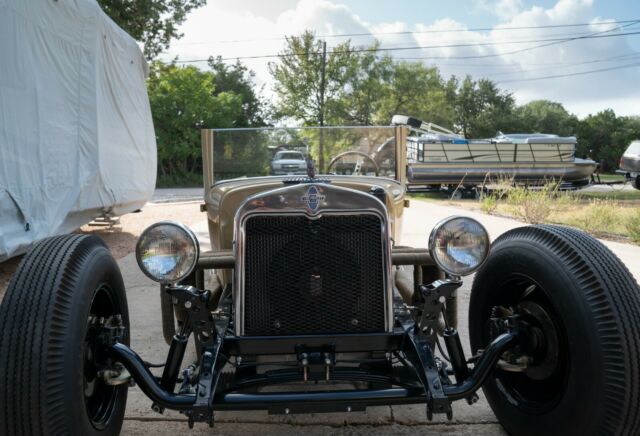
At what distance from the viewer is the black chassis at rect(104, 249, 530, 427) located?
6.70 feet

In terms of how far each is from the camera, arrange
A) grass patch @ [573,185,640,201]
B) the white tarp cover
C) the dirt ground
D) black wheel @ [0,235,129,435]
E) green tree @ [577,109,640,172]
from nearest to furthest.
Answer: black wheel @ [0,235,129,435]
the white tarp cover
the dirt ground
grass patch @ [573,185,640,201]
green tree @ [577,109,640,172]

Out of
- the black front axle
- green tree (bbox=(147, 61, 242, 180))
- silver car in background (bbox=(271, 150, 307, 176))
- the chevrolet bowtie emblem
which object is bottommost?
the black front axle

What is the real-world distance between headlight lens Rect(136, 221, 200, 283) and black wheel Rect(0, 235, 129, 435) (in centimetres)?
21

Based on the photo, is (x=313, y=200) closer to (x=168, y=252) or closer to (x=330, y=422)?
(x=168, y=252)

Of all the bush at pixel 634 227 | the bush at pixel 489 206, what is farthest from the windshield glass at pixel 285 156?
the bush at pixel 489 206

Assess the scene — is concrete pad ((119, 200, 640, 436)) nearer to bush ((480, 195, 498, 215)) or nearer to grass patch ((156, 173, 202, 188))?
bush ((480, 195, 498, 215))

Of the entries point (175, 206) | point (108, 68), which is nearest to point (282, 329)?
point (108, 68)

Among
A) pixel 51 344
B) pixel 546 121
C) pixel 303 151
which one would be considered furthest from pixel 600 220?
pixel 546 121

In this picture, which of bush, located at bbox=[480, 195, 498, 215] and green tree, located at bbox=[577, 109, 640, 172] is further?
green tree, located at bbox=[577, 109, 640, 172]

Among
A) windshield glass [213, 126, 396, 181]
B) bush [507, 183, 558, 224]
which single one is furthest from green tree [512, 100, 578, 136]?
windshield glass [213, 126, 396, 181]

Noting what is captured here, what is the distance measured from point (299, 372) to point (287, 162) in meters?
2.60

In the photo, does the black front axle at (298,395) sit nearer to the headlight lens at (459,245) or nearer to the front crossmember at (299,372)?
the front crossmember at (299,372)

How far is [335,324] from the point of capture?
2.43m

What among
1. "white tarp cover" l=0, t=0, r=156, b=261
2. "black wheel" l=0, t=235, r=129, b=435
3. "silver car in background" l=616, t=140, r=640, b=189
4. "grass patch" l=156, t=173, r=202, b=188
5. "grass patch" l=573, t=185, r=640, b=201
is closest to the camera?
"black wheel" l=0, t=235, r=129, b=435
